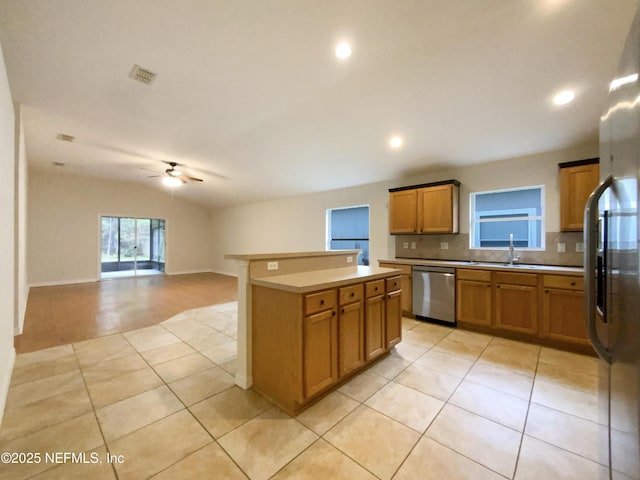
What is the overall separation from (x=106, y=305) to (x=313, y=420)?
4922mm

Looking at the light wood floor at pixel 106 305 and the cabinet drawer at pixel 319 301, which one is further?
the light wood floor at pixel 106 305

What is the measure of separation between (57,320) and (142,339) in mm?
1890

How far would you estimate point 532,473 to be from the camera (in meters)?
1.41

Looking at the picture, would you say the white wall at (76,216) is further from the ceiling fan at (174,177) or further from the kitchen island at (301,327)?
the kitchen island at (301,327)

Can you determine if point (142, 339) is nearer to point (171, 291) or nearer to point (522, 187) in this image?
point (171, 291)

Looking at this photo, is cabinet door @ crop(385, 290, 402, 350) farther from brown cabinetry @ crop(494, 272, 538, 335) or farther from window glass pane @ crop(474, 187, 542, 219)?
window glass pane @ crop(474, 187, 542, 219)

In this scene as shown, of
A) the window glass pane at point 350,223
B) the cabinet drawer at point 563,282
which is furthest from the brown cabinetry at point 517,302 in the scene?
the window glass pane at point 350,223

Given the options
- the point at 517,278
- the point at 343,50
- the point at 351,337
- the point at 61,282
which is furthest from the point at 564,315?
the point at 61,282

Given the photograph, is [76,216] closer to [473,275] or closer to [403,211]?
[403,211]

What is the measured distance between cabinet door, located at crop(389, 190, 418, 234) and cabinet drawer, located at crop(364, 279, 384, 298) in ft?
6.84

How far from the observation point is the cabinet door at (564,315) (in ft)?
9.35

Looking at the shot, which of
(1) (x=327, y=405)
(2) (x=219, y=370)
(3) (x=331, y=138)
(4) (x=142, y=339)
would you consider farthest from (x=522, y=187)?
(4) (x=142, y=339)

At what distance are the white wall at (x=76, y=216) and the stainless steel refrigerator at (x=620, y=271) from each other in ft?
32.4

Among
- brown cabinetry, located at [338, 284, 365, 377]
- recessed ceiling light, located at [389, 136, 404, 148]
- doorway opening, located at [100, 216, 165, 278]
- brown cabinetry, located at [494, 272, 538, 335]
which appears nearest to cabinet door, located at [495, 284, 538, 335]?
brown cabinetry, located at [494, 272, 538, 335]
